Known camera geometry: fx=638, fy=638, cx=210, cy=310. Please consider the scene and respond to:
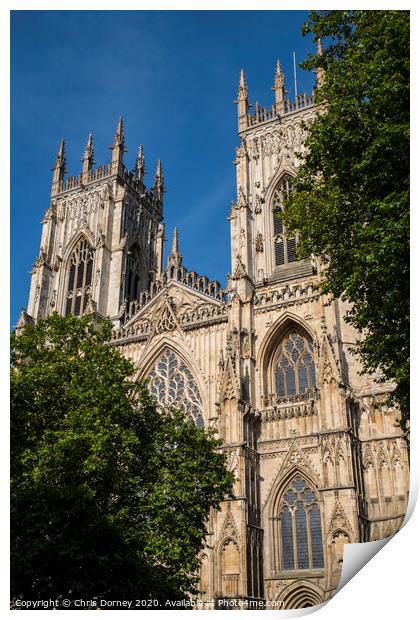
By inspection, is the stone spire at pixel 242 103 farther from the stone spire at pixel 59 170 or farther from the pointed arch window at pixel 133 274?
the stone spire at pixel 59 170

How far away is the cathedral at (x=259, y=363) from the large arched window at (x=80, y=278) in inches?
3.3

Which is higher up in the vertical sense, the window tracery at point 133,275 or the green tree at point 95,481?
the window tracery at point 133,275

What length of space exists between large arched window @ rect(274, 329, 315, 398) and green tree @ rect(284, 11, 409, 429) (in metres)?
11.0

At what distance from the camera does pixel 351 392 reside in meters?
23.5

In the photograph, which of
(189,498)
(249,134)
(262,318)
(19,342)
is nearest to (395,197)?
(189,498)

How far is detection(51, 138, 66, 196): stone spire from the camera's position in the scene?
42.0m

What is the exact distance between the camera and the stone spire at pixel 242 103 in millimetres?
35312

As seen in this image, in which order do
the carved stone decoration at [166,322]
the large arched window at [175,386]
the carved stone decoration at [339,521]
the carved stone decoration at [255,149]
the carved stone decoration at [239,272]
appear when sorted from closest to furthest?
the carved stone decoration at [339,521] → the large arched window at [175,386] → the carved stone decoration at [239,272] → the carved stone decoration at [166,322] → the carved stone decoration at [255,149]

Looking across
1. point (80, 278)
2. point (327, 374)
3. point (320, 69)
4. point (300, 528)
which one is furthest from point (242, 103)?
point (300, 528)

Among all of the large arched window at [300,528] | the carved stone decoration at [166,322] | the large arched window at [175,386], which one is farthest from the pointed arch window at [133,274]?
the large arched window at [300,528]

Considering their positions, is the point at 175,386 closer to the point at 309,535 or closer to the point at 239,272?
the point at 239,272

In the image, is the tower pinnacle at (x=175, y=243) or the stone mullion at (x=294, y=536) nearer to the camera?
the stone mullion at (x=294, y=536)

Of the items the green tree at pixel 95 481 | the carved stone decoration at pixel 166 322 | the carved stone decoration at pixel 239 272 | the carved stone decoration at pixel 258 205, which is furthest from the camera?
the carved stone decoration at pixel 258 205
